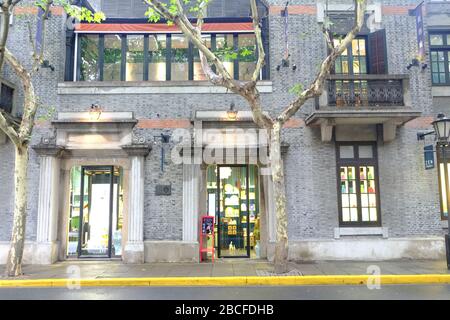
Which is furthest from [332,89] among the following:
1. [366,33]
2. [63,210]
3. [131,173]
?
[63,210]

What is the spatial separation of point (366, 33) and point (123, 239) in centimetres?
1073

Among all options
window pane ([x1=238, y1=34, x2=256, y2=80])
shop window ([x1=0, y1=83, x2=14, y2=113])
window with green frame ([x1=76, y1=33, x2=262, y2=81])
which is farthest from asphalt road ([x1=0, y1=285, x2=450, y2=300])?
window pane ([x1=238, y1=34, x2=256, y2=80])

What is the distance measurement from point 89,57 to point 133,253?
274 inches

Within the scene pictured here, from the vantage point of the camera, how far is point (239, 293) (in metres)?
8.29

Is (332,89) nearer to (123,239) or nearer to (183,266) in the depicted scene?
(183,266)

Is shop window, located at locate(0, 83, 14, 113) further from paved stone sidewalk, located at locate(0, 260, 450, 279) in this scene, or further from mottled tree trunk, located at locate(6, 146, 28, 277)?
paved stone sidewalk, located at locate(0, 260, 450, 279)

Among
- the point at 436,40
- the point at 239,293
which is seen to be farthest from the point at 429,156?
the point at 239,293

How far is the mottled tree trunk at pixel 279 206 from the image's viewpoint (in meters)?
9.84

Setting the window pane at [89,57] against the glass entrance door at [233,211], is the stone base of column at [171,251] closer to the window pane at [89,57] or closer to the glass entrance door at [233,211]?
the glass entrance door at [233,211]

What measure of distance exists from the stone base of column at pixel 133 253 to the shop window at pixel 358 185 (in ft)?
21.2

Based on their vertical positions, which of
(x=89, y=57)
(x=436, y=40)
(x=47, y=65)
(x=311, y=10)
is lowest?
(x=47, y=65)

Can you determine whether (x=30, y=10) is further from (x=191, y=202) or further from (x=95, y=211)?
(x=191, y=202)

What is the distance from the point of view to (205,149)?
1244cm

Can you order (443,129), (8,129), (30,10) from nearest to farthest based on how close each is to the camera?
1. (8,129)
2. (443,129)
3. (30,10)
